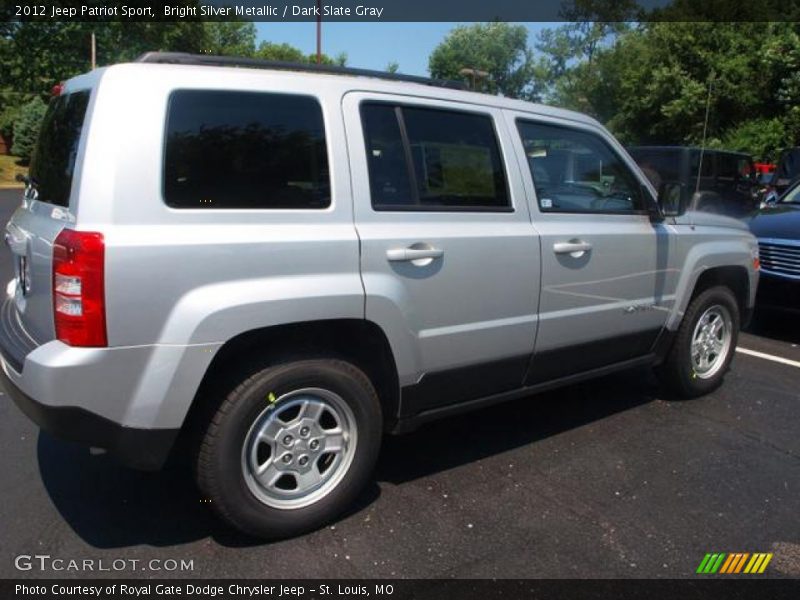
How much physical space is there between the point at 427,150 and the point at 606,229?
50.3 inches

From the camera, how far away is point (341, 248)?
292cm

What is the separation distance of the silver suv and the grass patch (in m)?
28.0

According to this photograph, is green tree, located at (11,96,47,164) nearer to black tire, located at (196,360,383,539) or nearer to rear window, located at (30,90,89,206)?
rear window, located at (30,90,89,206)

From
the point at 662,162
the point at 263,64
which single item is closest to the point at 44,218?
the point at 263,64

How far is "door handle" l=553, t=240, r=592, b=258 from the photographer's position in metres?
3.69

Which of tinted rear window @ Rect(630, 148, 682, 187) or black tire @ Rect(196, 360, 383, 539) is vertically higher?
tinted rear window @ Rect(630, 148, 682, 187)

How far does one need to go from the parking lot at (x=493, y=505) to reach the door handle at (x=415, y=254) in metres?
1.17

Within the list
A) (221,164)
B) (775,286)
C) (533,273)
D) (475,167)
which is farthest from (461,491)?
(775,286)

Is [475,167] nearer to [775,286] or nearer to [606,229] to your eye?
[606,229]

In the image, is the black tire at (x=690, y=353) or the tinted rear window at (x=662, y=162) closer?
the black tire at (x=690, y=353)

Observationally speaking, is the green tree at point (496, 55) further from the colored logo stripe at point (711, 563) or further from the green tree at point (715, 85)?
the colored logo stripe at point (711, 563)

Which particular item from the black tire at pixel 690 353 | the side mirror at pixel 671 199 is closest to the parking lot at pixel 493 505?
the black tire at pixel 690 353

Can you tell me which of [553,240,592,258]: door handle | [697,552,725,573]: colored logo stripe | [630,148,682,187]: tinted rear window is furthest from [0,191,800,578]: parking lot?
[630,148,682,187]: tinted rear window

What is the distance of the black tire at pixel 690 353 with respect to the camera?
4668 millimetres
